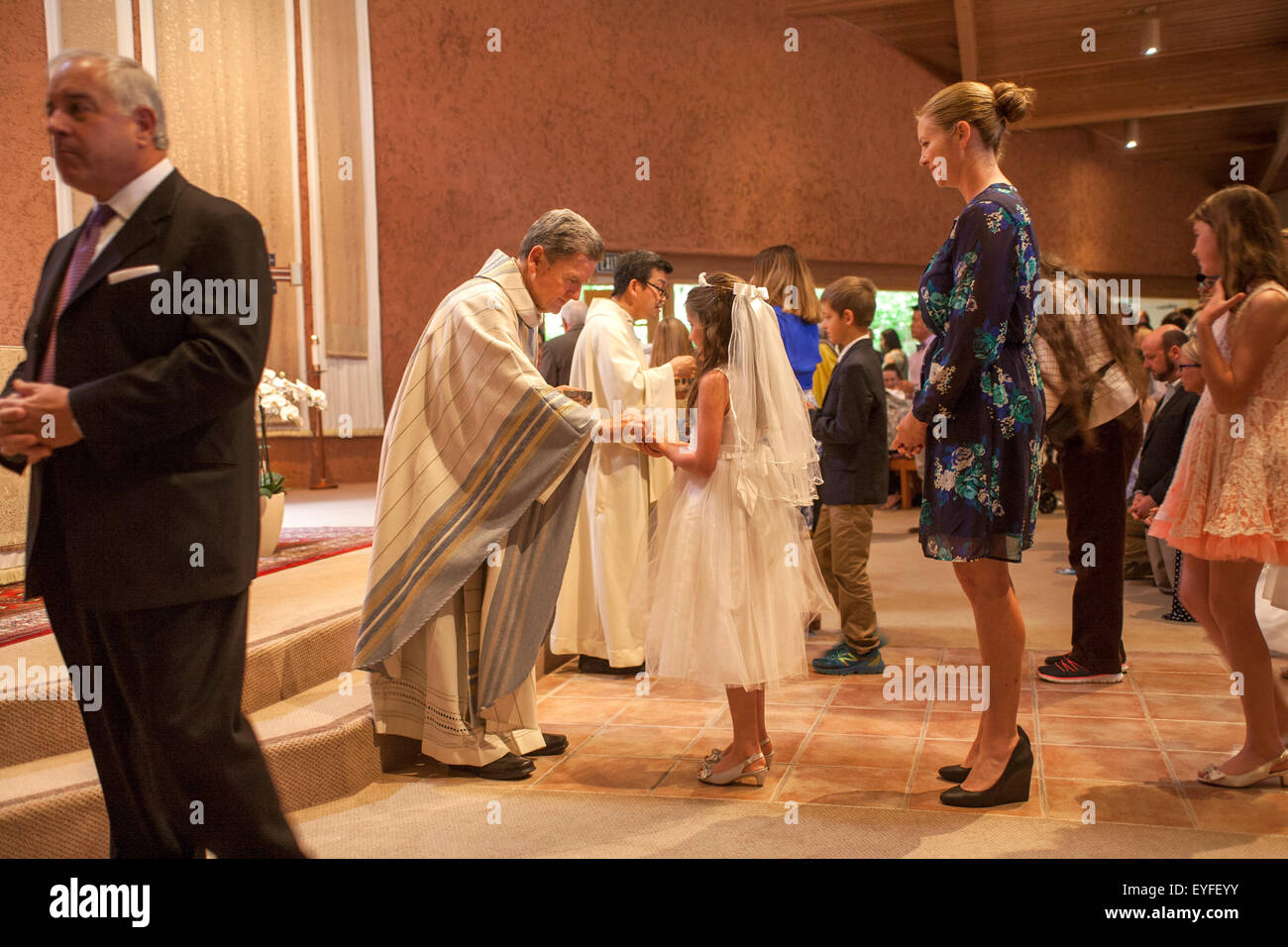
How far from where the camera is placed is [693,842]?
8.38 ft

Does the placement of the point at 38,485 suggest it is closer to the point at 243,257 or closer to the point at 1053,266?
the point at 243,257

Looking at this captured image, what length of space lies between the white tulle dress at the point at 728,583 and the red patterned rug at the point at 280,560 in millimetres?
1598

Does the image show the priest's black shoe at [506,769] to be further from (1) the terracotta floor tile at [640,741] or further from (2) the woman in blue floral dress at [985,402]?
(2) the woman in blue floral dress at [985,402]

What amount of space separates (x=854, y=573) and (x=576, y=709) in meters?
1.23

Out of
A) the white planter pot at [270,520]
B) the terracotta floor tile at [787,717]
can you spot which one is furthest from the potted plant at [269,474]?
the terracotta floor tile at [787,717]

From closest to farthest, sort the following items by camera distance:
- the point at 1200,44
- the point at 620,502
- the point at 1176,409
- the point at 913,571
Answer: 1. the point at 620,502
2. the point at 1176,409
3. the point at 913,571
4. the point at 1200,44

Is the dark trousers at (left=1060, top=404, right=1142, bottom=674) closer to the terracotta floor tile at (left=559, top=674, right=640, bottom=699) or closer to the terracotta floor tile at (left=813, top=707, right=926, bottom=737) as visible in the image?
the terracotta floor tile at (left=813, top=707, right=926, bottom=737)

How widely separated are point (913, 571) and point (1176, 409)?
1968 millimetres

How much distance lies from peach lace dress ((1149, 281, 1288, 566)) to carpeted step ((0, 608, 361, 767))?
251 centimetres

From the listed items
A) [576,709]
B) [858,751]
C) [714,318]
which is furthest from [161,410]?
[576,709]

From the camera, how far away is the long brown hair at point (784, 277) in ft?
14.2

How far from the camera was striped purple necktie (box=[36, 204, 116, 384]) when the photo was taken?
1742 millimetres

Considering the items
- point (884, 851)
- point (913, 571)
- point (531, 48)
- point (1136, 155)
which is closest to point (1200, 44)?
point (1136, 155)

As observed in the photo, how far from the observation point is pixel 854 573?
13.8ft
